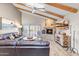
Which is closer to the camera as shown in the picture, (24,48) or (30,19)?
(24,48)

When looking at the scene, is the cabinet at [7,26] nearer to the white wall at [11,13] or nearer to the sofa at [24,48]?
the white wall at [11,13]

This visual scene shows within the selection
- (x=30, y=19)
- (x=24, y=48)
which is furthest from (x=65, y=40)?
(x=24, y=48)

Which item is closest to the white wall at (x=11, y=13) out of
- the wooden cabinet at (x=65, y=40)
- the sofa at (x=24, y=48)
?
the sofa at (x=24, y=48)

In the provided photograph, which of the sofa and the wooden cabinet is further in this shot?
the wooden cabinet

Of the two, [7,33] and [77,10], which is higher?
[77,10]

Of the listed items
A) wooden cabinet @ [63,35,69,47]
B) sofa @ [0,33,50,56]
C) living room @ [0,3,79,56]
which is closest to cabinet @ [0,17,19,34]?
living room @ [0,3,79,56]

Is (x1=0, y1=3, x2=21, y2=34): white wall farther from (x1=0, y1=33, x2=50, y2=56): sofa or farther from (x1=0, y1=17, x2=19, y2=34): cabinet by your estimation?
(x1=0, y1=33, x2=50, y2=56): sofa

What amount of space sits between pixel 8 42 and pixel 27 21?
2.31 m

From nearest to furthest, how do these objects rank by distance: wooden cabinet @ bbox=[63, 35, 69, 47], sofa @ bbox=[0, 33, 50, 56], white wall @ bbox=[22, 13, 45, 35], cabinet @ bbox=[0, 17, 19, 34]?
→ sofa @ bbox=[0, 33, 50, 56]
cabinet @ bbox=[0, 17, 19, 34]
white wall @ bbox=[22, 13, 45, 35]
wooden cabinet @ bbox=[63, 35, 69, 47]

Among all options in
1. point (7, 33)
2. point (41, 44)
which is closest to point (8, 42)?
point (41, 44)

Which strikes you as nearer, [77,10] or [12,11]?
[77,10]

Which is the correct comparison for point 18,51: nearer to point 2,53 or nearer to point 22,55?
point 22,55

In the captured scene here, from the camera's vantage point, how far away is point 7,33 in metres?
5.53

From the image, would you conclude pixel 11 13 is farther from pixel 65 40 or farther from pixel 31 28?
pixel 65 40
